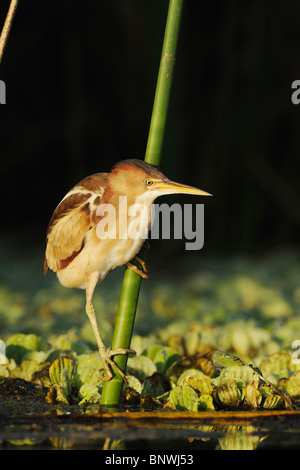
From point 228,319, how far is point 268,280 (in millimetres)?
1563

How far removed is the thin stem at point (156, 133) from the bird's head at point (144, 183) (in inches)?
2.7

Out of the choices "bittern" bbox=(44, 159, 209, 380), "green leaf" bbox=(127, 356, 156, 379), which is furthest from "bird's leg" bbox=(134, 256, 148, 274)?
"green leaf" bbox=(127, 356, 156, 379)

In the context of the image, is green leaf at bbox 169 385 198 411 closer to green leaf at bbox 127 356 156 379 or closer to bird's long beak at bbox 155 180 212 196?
green leaf at bbox 127 356 156 379

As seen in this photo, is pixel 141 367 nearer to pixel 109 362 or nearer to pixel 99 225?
pixel 109 362

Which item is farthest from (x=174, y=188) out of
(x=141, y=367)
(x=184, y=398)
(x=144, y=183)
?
(x=141, y=367)

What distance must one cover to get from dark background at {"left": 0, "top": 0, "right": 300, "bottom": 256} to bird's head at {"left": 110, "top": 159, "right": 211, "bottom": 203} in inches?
164

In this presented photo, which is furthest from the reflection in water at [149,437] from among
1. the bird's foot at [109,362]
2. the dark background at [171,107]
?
the dark background at [171,107]

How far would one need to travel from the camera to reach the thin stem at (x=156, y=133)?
8.07ft

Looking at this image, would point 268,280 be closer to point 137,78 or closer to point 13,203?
point 137,78

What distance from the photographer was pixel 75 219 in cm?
283

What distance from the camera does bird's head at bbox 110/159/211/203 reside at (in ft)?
8.44

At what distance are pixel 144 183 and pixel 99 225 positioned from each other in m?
0.24

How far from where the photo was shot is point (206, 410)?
8.77 ft

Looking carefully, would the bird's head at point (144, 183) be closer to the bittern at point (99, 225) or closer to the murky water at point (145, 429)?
the bittern at point (99, 225)
